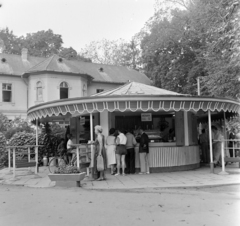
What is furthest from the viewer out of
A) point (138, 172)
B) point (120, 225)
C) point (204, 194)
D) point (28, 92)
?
point (28, 92)

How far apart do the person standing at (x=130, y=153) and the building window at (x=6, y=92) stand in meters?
20.0

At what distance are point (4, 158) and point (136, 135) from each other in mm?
8502

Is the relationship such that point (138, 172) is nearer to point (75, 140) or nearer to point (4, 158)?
point (75, 140)

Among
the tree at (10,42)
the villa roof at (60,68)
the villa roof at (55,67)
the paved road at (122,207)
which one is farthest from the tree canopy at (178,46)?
→ the tree at (10,42)

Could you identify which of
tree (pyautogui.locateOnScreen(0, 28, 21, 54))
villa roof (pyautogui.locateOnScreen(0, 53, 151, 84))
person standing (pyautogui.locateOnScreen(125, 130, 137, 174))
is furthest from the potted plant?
tree (pyautogui.locateOnScreen(0, 28, 21, 54))

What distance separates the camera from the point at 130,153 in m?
12.4

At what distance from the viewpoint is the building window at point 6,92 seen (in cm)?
2942

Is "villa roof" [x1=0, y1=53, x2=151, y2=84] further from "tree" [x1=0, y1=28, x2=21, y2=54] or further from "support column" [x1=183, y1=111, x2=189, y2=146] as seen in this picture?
"support column" [x1=183, y1=111, x2=189, y2=146]

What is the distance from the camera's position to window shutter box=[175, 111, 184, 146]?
43.8ft

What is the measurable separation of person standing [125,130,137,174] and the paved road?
3.36 m

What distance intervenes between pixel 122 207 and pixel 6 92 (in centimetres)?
2527

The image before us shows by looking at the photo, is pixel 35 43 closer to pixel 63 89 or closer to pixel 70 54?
pixel 70 54

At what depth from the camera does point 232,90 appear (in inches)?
767

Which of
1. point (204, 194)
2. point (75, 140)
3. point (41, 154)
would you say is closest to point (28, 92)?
point (41, 154)
